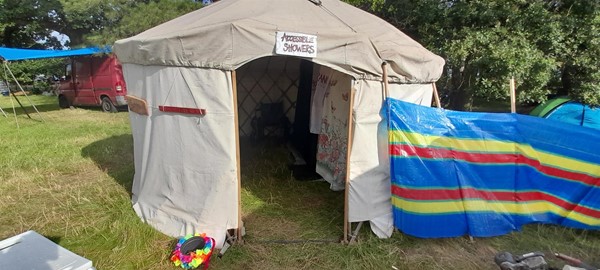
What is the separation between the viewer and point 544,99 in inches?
211

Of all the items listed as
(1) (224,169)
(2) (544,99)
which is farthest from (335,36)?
(2) (544,99)

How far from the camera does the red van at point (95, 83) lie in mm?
8992

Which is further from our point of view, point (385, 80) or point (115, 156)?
point (115, 156)

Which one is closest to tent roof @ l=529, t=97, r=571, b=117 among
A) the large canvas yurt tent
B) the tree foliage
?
the tree foliage

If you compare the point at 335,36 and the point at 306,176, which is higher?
the point at 335,36

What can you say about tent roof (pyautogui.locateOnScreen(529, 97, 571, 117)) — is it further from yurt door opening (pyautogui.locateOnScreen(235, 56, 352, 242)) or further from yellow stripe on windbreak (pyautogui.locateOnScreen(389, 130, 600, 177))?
yurt door opening (pyautogui.locateOnScreen(235, 56, 352, 242))

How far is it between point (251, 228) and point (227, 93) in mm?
1219

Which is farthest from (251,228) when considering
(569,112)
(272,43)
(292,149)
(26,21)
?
(26,21)

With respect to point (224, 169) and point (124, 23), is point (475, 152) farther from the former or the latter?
point (124, 23)

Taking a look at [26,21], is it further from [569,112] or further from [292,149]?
[569,112]

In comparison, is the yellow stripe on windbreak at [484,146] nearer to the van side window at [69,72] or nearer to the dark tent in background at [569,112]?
the dark tent in background at [569,112]

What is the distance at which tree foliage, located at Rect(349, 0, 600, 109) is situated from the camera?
4.91 metres

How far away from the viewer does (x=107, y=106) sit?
941cm

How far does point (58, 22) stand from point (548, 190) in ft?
53.3
